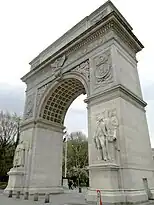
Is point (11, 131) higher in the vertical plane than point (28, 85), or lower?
lower

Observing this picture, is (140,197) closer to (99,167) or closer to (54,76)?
(99,167)

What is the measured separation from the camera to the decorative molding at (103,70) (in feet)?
41.4

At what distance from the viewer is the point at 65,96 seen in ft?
60.5

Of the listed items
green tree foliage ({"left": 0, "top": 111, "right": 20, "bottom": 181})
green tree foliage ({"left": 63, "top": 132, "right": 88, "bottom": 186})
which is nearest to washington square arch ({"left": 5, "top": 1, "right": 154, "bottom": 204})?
green tree foliage ({"left": 0, "top": 111, "right": 20, "bottom": 181})

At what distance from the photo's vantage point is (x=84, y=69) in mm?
14625

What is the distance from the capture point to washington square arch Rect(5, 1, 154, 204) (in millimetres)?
10227

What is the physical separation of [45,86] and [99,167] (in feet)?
33.0

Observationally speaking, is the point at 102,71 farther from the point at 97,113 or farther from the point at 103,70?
the point at 97,113

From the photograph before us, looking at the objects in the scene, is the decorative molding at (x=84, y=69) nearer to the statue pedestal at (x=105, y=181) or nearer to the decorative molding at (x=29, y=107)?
the decorative molding at (x=29, y=107)

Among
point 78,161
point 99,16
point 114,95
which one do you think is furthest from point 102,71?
point 78,161

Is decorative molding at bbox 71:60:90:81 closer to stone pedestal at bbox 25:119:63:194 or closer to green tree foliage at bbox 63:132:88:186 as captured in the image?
stone pedestal at bbox 25:119:63:194

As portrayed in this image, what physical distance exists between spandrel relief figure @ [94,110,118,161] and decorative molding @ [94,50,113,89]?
2351 mm

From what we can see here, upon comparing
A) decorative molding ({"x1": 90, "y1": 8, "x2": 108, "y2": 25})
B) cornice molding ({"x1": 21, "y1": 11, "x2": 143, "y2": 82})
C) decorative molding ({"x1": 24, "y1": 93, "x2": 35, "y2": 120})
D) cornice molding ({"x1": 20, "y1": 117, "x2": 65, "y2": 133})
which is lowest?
cornice molding ({"x1": 20, "y1": 117, "x2": 65, "y2": 133})

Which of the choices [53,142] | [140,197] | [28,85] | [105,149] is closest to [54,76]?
[28,85]
